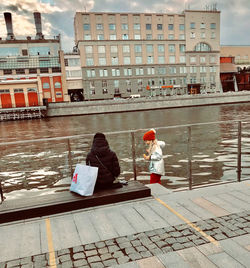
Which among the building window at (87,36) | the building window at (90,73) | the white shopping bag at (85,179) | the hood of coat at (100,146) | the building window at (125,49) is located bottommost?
the white shopping bag at (85,179)

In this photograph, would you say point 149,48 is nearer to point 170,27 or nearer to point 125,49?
point 125,49

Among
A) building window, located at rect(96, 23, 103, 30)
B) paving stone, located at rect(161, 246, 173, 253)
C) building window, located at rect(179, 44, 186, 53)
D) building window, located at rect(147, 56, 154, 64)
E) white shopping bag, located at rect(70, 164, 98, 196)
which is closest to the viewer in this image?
paving stone, located at rect(161, 246, 173, 253)

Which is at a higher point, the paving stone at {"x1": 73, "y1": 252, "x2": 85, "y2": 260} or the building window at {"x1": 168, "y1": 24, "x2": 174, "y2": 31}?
the building window at {"x1": 168, "y1": 24, "x2": 174, "y2": 31}

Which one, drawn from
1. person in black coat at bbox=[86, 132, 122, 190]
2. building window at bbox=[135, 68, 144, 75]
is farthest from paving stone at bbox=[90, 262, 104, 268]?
building window at bbox=[135, 68, 144, 75]

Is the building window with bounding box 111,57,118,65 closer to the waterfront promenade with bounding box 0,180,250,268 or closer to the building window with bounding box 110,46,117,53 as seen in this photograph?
the building window with bounding box 110,46,117,53

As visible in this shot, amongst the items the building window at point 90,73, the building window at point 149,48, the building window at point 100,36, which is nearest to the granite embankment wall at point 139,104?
the building window at point 90,73

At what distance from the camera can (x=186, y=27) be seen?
231 feet

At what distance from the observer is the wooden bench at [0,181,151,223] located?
412cm

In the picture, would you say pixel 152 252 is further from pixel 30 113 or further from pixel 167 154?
pixel 30 113

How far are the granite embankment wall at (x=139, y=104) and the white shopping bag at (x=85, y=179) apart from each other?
4742 centimetres

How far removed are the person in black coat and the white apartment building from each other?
61449mm

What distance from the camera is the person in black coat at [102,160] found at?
15.3ft

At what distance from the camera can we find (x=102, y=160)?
470cm

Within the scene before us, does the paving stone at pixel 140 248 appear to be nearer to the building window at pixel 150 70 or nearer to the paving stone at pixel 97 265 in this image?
the paving stone at pixel 97 265
